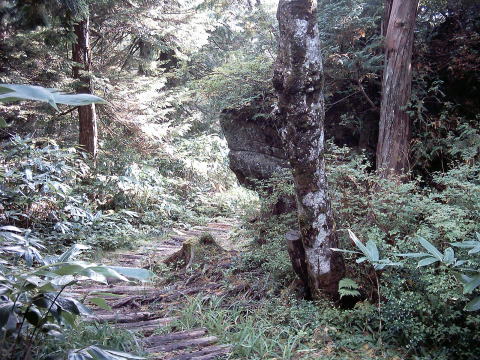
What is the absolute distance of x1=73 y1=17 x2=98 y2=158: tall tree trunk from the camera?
28.5ft

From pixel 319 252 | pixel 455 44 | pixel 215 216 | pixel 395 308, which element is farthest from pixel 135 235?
pixel 455 44

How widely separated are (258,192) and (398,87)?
2.86 metres

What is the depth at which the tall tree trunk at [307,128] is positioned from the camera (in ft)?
12.9

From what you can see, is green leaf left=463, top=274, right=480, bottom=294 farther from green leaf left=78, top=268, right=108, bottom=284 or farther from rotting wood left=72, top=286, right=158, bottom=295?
rotting wood left=72, top=286, right=158, bottom=295

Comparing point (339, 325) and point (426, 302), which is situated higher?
point (426, 302)

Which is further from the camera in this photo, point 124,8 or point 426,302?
point 124,8

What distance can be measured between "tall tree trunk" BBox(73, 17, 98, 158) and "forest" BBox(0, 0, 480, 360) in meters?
0.05

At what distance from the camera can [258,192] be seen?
21.3 ft

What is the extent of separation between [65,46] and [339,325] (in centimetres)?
834

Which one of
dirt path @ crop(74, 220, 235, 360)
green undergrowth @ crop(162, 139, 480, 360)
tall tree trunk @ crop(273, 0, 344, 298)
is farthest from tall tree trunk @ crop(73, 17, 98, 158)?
tall tree trunk @ crop(273, 0, 344, 298)

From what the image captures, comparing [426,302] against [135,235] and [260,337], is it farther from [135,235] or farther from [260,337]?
[135,235]

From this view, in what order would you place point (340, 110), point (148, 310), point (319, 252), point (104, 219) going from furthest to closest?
point (104, 219)
point (340, 110)
point (148, 310)
point (319, 252)

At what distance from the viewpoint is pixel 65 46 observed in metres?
8.78

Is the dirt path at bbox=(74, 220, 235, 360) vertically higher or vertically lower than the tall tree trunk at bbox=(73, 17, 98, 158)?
lower
